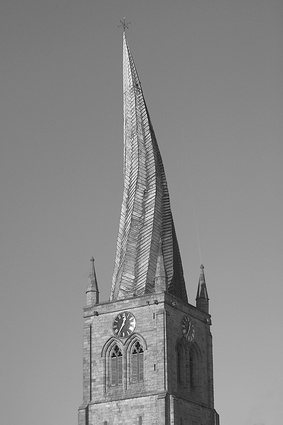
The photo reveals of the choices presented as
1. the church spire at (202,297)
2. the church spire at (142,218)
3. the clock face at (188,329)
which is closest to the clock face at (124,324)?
the church spire at (142,218)

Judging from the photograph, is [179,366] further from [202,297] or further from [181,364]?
[202,297]

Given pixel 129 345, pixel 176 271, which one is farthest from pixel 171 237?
pixel 129 345

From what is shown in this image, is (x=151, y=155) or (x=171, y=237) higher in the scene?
(x=151, y=155)

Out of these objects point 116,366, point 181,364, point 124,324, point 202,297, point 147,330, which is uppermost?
point 202,297

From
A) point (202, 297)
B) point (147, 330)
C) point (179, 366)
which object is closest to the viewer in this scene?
point (147, 330)

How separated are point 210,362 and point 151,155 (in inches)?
601

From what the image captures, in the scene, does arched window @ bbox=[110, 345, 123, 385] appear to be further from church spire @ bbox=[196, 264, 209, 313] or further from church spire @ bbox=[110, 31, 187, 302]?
church spire @ bbox=[196, 264, 209, 313]

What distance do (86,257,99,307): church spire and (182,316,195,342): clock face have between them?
621cm

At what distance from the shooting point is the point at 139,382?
283 feet

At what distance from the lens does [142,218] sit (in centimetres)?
9206

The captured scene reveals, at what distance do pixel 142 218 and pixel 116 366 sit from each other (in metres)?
10.8

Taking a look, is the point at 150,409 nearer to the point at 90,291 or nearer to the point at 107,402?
the point at 107,402

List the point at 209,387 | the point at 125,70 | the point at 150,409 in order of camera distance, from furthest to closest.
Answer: the point at 125,70, the point at 209,387, the point at 150,409

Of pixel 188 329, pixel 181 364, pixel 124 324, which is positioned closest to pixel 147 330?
pixel 124 324
